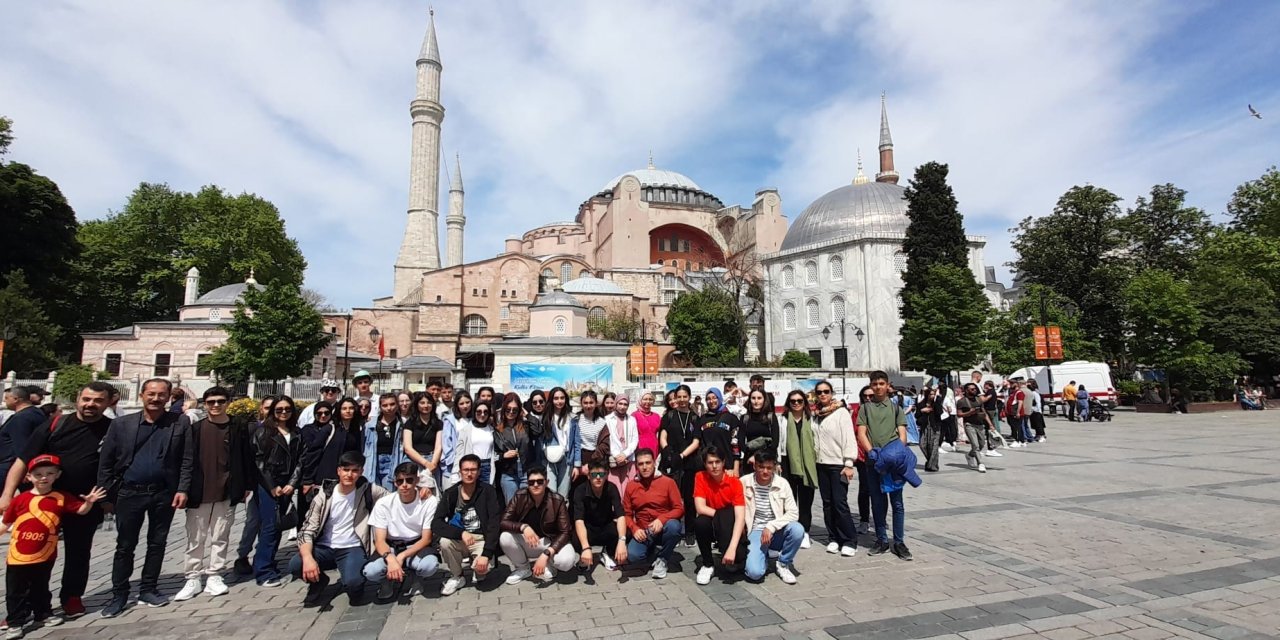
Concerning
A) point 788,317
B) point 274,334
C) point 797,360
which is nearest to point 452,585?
point 274,334

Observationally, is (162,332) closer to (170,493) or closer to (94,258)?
(94,258)

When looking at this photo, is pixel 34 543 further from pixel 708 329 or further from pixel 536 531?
pixel 708 329

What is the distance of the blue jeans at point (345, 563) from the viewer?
438 centimetres

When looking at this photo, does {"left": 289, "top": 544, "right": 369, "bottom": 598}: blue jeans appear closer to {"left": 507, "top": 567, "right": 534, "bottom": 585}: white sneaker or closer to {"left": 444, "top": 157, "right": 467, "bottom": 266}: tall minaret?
{"left": 507, "top": 567, "right": 534, "bottom": 585}: white sneaker

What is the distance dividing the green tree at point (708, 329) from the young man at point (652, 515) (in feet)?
110

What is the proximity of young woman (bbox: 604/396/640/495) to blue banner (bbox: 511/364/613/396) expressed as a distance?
15.9m

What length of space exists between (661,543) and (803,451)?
1640 millimetres

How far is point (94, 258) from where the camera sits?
39219 millimetres

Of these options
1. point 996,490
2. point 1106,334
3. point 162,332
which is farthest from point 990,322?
point 162,332

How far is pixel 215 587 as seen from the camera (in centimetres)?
460

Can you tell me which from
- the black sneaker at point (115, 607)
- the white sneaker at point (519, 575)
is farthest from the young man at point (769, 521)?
the black sneaker at point (115, 607)

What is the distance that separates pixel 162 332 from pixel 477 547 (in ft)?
119

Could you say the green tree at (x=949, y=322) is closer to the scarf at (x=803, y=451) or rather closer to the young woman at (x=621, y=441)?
the scarf at (x=803, y=451)

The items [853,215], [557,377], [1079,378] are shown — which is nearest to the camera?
Result: [1079,378]
